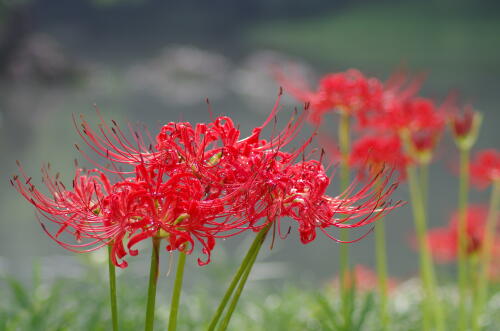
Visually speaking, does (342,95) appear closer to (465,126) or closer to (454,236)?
(465,126)

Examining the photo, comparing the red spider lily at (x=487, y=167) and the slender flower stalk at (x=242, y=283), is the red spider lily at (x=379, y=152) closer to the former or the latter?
the red spider lily at (x=487, y=167)

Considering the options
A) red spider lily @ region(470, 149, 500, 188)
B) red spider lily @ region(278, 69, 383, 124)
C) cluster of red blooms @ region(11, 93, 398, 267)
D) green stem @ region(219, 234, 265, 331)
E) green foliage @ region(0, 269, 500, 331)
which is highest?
red spider lily @ region(278, 69, 383, 124)

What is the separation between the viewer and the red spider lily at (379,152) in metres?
1.00

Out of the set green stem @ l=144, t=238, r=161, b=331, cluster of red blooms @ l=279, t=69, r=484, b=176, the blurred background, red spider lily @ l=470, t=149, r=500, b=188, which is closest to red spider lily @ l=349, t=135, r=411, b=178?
cluster of red blooms @ l=279, t=69, r=484, b=176

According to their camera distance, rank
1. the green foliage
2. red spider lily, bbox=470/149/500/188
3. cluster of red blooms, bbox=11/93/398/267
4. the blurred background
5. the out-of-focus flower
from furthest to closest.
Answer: the blurred background → red spider lily, bbox=470/149/500/188 → the out-of-focus flower → the green foliage → cluster of red blooms, bbox=11/93/398/267

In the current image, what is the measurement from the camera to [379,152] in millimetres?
999

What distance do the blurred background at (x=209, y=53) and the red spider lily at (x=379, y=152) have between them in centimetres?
375

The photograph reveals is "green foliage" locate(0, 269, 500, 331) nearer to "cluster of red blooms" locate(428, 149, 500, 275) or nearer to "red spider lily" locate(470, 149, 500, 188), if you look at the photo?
"cluster of red blooms" locate(428, 149, 500, 275)

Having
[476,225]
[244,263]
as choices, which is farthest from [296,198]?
[476,225]

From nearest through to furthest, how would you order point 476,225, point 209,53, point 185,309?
point 185,309 < point 476,225 < point 209,53

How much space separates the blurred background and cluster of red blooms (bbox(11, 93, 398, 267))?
4266mm

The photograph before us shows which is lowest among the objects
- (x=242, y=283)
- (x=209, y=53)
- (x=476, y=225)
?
(x=242, y=283)

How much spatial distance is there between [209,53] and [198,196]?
547 cm

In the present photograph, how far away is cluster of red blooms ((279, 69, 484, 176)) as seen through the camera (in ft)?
3.08
